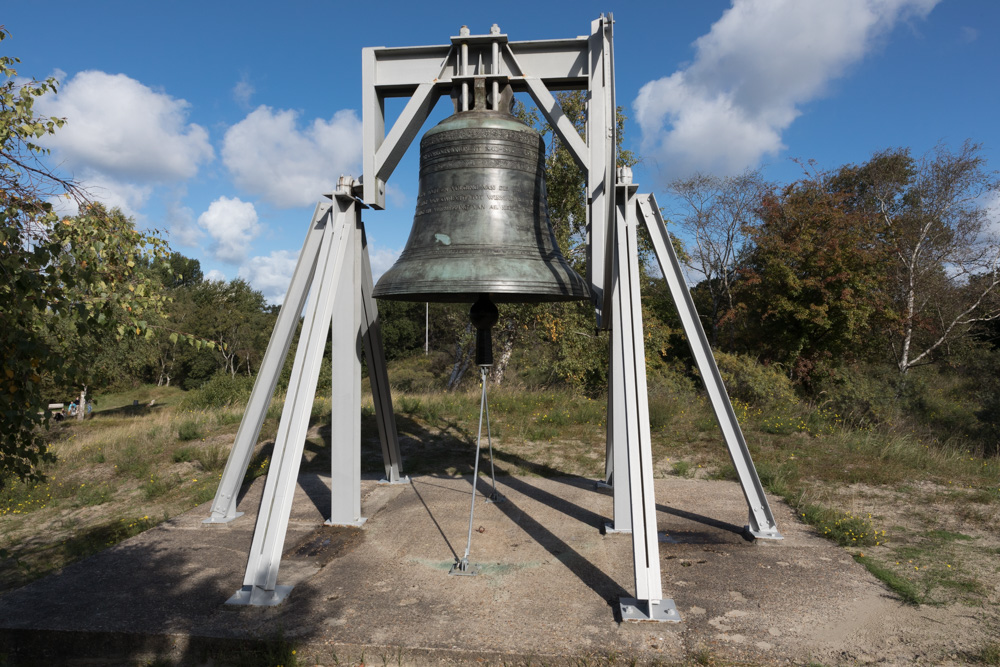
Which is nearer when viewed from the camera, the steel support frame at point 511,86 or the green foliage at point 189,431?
the steel support frame at point 511,86

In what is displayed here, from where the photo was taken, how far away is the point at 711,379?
173 inches

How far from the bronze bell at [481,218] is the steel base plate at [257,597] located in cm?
180

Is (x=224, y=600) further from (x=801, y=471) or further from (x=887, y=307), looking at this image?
(x=887, y=307)

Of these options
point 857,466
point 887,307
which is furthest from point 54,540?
point 887,307

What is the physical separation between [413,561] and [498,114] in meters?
3.03

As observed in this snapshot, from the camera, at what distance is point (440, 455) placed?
7711 mm

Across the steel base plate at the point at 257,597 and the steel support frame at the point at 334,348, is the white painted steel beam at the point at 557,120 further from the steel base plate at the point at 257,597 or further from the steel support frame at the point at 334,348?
the steel base plate at the point at 257,597

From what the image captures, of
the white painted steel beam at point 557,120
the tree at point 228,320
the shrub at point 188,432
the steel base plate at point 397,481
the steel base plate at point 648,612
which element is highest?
the tree at point 228,320

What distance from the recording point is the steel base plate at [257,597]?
345 centimetres

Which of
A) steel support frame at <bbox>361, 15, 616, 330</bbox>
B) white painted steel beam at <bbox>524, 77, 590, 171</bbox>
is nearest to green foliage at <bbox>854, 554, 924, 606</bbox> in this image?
steel support frame at <bbox>361, 15, 616, 330</bbox>

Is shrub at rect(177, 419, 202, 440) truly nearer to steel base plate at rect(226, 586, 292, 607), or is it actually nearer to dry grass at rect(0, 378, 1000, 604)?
dry grass at rect(0, 378, 1000, 604)

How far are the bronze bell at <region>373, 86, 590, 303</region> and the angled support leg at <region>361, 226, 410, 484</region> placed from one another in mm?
949

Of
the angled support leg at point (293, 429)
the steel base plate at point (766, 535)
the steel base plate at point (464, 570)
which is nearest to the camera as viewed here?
the angled support leg at point (293, 429)

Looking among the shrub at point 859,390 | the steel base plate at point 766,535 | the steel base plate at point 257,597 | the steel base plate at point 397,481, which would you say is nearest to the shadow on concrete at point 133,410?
the shrub at point 859,390
